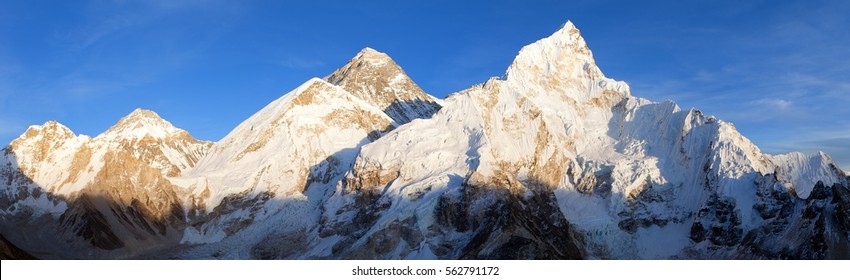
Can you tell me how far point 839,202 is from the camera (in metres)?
176

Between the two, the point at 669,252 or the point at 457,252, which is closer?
the point at 457,252

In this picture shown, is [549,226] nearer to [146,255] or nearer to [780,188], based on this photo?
[780,188]

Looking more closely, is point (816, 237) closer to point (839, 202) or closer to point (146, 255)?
point (839, 202)

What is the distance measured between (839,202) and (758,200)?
1967 centimetres

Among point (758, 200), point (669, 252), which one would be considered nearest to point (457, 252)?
point (669, 252)
